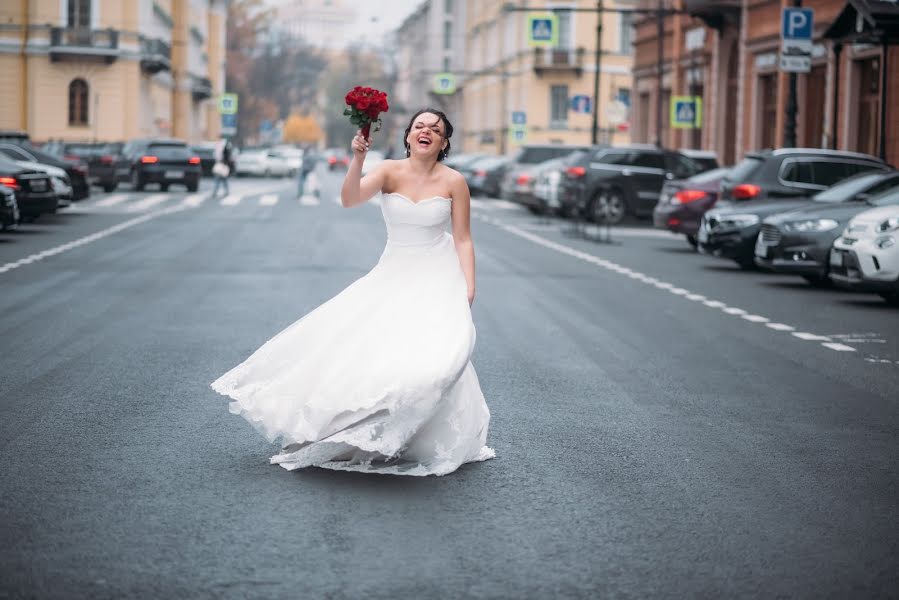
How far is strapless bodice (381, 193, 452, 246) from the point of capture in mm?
7488

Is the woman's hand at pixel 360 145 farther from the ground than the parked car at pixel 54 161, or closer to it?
farther from the ground

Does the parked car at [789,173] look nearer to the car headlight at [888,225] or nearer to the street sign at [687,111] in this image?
the car headlight at [888,225]

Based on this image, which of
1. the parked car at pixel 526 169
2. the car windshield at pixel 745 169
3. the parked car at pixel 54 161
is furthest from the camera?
the parked car at pixel 526 169

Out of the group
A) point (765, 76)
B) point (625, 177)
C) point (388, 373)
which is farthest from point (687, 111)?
point (388, 373)

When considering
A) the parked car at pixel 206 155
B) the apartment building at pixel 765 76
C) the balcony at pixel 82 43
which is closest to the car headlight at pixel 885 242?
the apartment building at pixel 765 76

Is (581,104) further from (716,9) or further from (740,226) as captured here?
(740,226)

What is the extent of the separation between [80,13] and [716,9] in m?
35.6

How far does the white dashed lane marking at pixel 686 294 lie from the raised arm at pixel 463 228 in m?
6.22

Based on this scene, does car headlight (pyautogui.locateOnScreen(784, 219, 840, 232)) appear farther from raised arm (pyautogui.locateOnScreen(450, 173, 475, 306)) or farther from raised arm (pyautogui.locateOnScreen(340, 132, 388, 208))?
raised arm (pyautogui.locateOnScreen(340, 132, 388, 208))

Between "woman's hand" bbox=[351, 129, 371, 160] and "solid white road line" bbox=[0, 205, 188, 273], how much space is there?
12.8 meters

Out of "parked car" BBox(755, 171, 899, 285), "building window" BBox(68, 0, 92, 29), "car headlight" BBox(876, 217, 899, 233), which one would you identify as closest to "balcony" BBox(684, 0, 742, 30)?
"parked car" BBox(755, 171, 899, 285)

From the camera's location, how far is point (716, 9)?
144ft

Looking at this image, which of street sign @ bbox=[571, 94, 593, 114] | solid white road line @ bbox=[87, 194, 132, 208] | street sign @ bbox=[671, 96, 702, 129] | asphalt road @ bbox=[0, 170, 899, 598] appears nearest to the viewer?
asphalt road @ bbox=[0, 170, 899, 598]

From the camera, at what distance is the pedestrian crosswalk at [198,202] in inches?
1510
